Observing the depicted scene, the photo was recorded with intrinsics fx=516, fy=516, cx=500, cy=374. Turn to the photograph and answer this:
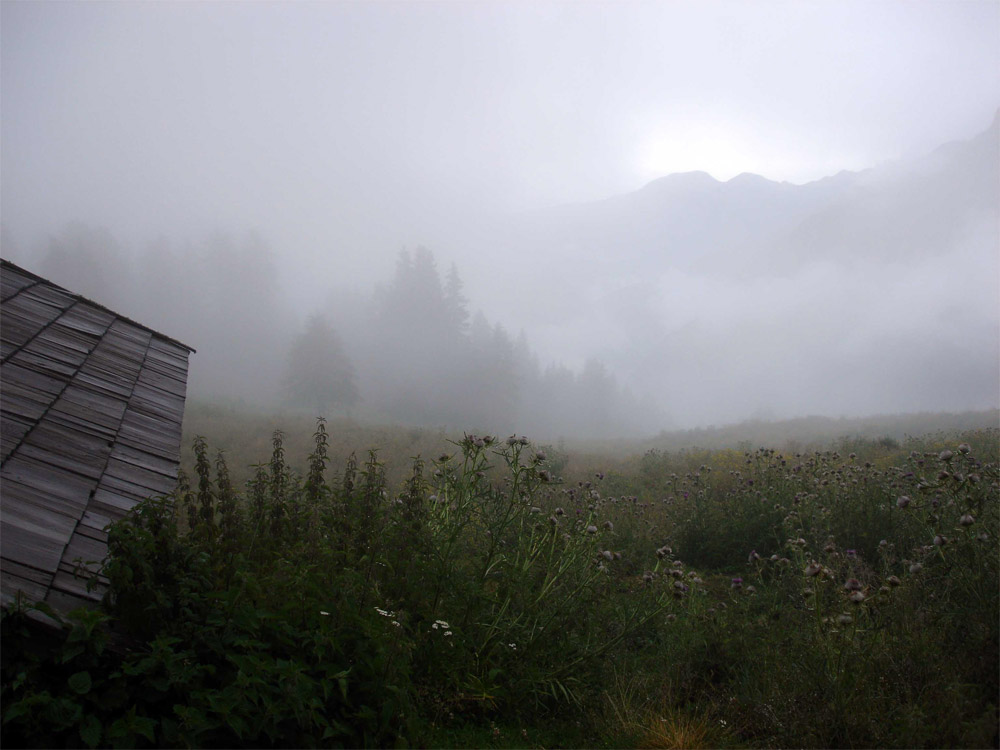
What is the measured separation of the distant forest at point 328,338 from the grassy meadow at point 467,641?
33.6 m

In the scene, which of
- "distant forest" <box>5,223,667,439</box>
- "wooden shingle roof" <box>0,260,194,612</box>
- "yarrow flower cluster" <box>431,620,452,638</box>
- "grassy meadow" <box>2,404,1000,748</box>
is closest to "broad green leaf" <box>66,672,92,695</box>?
"grassy meadow" <box>2,404,1000,748</box>

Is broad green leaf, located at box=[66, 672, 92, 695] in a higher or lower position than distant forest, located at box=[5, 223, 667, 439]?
lower

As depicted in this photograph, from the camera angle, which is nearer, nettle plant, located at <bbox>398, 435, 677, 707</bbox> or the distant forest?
nettle plant, located at <bbox>398, 435, 677, 707</bbox>

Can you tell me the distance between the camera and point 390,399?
1770 inches

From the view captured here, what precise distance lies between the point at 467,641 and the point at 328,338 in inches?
1408

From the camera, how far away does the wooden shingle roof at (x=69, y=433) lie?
73.8 inches

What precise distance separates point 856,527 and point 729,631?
2674mm

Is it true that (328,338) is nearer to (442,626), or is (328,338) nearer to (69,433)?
(69,433)

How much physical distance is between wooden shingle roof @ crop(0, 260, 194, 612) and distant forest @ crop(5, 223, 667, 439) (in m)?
32.4

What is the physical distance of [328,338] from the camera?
36.5m

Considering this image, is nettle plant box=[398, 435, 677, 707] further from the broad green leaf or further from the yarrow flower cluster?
the broad green leaf

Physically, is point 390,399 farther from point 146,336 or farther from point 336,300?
point 146,336

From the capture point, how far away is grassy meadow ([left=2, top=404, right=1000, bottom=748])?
1.81 metres

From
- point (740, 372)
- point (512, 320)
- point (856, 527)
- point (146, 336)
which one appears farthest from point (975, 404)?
point (512, 320)
